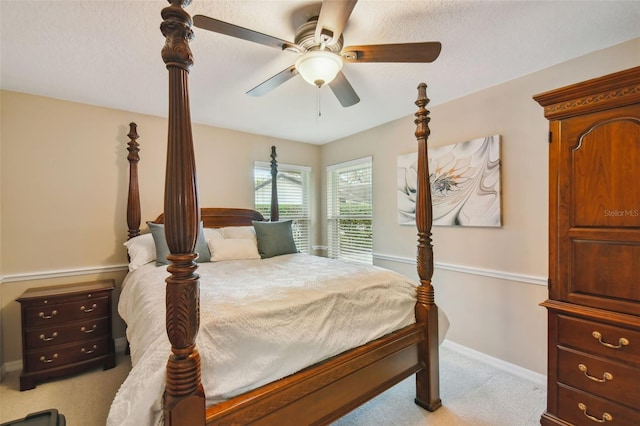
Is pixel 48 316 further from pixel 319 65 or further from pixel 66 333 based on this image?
pixel 319 65

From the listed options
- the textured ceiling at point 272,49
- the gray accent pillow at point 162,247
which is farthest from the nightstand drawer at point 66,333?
the textured ceiling at point 272,49

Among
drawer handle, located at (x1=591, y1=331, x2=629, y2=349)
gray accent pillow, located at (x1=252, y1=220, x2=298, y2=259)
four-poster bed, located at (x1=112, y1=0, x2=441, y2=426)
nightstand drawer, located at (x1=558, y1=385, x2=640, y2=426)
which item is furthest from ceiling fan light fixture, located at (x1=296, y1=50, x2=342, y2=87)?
nightstand drawer, located at (x1=558, y1=385, x2=640, y2=426)

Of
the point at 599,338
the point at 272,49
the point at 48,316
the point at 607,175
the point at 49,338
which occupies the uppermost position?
the point at 272,49

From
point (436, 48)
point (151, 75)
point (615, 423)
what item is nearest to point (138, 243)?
point (151, 75)

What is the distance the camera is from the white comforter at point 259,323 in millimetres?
1136

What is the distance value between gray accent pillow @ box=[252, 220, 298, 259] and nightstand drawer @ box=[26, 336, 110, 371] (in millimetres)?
1612

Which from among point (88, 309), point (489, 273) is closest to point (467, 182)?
point (489, 273)

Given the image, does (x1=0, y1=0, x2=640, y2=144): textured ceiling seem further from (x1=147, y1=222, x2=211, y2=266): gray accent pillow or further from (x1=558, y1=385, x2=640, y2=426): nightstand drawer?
(x1=558, y1=385, x2=640, y2=426): nightstand drawer

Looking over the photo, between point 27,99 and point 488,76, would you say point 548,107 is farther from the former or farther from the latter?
point 27,99

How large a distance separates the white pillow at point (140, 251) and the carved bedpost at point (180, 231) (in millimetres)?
1894

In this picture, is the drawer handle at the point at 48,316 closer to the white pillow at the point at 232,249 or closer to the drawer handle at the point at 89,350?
the drawer handle at the point at 89,350

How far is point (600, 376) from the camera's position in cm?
157

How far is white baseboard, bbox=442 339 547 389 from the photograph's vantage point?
2.27m

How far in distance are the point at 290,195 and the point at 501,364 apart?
3181mm
